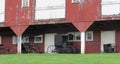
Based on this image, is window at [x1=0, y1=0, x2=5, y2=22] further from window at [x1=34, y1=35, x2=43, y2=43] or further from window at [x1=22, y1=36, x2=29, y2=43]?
window at [x1=34, y1=35, x2=43, y2=43]

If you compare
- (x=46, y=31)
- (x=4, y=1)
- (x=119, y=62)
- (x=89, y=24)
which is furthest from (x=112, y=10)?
(x=119, y=62)

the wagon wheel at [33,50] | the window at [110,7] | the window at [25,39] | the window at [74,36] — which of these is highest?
the window at [110,7]

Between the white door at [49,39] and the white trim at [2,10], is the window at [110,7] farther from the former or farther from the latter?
the white trim at [2,10]

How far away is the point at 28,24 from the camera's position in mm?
43844

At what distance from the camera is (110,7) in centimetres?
3878

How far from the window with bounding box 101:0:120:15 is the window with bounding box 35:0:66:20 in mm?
4220

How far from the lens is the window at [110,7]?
38.4 meters

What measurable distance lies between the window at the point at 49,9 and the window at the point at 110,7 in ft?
13.8

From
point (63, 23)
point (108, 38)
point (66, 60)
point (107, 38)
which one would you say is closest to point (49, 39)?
point (63, 23)

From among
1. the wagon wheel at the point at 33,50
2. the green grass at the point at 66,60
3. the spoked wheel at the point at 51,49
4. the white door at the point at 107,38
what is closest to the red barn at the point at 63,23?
the white door at the point at 107,38

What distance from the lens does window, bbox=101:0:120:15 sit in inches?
1511

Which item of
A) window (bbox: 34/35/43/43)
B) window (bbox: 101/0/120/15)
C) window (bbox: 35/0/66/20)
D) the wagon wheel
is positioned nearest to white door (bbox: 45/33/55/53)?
window (bbox: 34/35/43/43)

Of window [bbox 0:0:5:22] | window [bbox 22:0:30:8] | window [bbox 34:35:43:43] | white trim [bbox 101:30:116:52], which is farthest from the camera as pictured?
window [bbox 34:35:43:43]

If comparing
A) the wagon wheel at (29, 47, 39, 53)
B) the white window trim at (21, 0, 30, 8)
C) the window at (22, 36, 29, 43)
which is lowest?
the wagon wheel at (29, 47, 39, 53)
